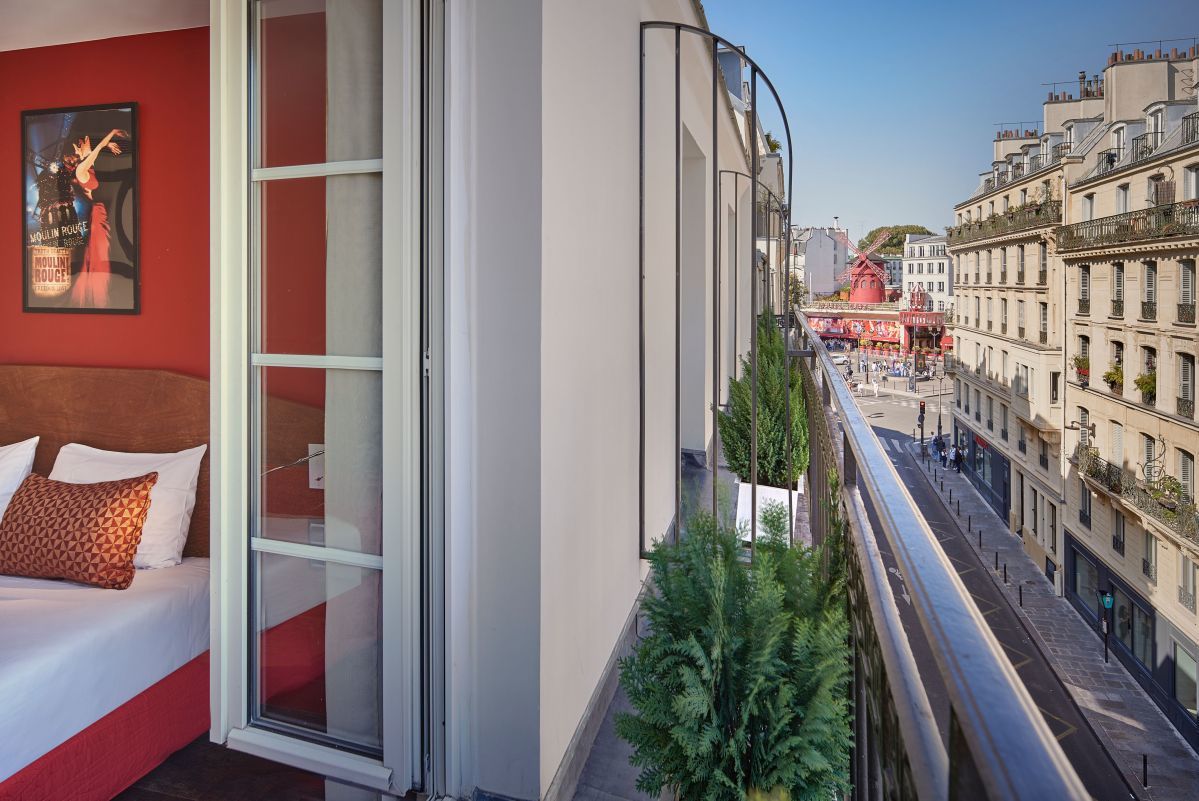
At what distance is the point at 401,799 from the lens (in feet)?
4.68

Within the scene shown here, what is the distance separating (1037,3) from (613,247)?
84.8 m

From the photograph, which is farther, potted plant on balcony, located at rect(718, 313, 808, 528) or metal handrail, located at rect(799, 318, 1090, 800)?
potted plant on balcony, located at rect(718, 313, 808, 528)

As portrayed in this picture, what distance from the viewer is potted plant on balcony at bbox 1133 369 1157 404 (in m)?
21.9

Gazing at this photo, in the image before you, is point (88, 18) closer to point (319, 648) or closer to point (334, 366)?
point (334, 366)

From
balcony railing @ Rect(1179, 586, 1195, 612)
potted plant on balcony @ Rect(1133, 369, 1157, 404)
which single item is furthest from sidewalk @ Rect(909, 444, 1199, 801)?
potted plant on balcony @ Rect(1133, 369, 1157, 404)

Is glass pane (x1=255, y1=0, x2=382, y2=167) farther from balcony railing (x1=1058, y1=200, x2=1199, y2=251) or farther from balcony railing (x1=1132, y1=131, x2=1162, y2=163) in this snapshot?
balcony railing (x1=1132, y1=131, x2=1162, y2=163)

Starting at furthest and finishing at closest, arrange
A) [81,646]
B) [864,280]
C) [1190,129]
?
1. [864,280]
2. [1190,129]
3. [81,646]

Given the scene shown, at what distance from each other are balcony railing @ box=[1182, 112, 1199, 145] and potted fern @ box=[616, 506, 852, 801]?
89.9 feet

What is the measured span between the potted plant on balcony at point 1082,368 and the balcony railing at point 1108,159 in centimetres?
618

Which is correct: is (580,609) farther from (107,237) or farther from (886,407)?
(886,407)

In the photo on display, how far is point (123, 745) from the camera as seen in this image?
1.84 m

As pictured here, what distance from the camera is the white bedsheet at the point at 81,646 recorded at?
1619 mm

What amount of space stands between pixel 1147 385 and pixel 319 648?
26689 millimetres

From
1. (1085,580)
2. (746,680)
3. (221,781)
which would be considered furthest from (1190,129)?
(221,781)
